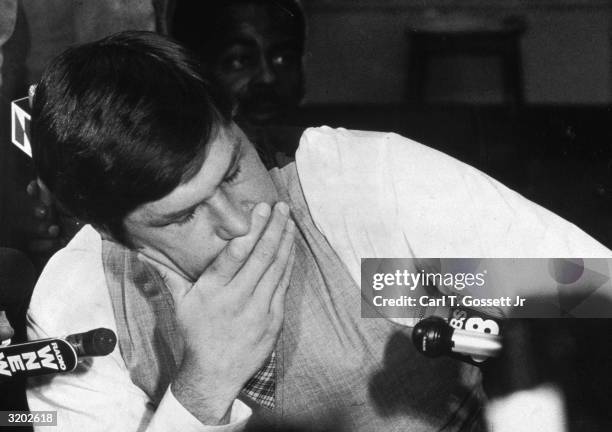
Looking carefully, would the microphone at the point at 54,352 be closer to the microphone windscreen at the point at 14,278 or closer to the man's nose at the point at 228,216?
the microphone windscreen at the point at 14,278

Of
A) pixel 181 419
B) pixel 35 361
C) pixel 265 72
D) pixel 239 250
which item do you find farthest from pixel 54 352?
pixel 265 72

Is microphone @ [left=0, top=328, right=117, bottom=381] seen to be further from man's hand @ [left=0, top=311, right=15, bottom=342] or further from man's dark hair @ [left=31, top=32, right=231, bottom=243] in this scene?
man's dark hair @ [left=31, top=32, right=231, bottom=243]

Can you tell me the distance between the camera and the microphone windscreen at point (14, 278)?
3.02ft

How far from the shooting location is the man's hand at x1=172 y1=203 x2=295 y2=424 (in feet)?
2.56

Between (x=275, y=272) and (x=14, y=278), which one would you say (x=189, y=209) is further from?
(x=14, y=278)

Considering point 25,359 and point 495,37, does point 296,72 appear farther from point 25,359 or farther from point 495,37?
point 25,359

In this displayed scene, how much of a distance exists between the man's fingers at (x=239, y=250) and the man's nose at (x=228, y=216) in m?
0.01

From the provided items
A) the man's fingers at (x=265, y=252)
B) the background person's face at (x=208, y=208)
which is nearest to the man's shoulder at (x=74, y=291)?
the background person's face at (x=208, y=208)

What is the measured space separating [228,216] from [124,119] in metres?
0.15

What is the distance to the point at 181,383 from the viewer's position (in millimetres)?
840

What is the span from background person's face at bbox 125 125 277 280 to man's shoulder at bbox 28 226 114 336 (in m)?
0.11

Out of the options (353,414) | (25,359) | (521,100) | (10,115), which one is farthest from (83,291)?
(521,100)

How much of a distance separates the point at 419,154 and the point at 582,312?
254 mm

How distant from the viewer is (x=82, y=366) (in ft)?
2.92
